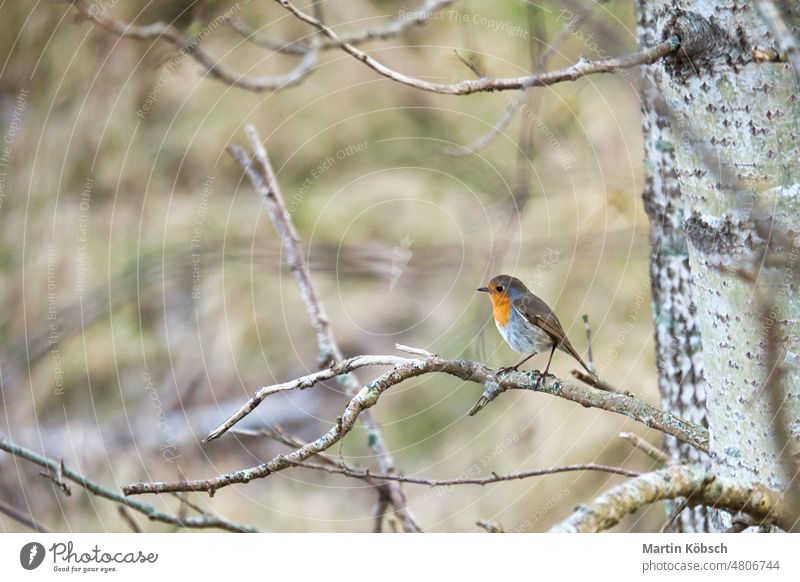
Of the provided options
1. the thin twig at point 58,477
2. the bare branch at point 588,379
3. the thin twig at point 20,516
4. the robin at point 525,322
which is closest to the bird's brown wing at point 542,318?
the robin at point 525,322

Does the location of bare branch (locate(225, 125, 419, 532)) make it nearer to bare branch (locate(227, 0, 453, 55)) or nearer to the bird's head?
bare branch (locate(227, 0, 453, 55))

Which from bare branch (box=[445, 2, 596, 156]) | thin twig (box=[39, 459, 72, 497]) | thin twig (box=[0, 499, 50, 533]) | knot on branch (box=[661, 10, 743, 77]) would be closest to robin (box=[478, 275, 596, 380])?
bare branch (box=[445, 2, 596, 156])

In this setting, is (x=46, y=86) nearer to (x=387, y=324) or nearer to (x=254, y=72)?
(x=254, y=72)

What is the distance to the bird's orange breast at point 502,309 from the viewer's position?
1324 mm

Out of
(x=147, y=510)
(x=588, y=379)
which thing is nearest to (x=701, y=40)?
(x=588, y=379)

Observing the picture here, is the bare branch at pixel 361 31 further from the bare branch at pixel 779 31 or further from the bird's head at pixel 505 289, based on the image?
the bare branch at pixel 779 31

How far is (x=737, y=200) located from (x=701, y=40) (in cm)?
21

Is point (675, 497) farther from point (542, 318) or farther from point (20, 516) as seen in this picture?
point (20, 516)

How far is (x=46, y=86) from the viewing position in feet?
5.41

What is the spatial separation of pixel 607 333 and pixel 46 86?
135 cm

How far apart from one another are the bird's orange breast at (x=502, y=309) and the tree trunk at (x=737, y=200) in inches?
13.7

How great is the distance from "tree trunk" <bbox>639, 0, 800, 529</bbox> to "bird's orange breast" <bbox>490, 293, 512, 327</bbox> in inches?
13.7
